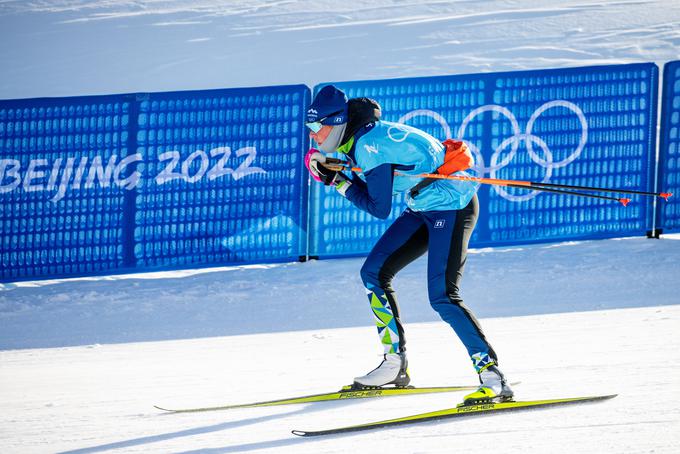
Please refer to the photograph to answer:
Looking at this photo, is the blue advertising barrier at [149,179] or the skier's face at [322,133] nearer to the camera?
the skier's face at [322,133]

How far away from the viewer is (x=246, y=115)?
9.13 m

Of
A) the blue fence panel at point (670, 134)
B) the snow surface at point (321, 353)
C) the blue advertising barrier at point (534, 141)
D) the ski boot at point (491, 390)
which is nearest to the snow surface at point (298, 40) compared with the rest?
the blue fence panel at point (670, 134)

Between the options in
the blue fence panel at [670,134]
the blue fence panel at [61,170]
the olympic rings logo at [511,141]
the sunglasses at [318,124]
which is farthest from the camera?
the blue fence panel at [670,134]

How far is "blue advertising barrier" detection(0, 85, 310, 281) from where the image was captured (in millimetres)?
8992

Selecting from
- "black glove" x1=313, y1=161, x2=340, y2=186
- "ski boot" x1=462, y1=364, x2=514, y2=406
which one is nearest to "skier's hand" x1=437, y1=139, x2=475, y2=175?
"black glove" x1=313, y1=161, x2=340, y2=186

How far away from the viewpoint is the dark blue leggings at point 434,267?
5.49 meters

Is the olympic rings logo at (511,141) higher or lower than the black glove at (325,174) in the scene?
higher

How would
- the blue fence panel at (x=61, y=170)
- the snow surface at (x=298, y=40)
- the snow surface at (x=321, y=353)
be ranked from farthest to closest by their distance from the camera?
1. the snow surface at (x=298, y=40)
2. the blue fence panel at (x=61, y=170)
3. the snow surface at (x=321, y=353)

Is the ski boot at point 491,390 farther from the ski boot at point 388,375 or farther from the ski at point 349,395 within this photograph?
the ski boot at point 388,375

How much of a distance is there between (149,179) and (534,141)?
3.36m

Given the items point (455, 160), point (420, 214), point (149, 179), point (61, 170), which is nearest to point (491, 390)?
point (420, 214)

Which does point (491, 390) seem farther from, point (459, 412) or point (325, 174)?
point (325, 174)

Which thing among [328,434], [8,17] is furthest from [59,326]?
[8,17]

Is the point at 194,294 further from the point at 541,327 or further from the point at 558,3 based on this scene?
the point at 558,3
